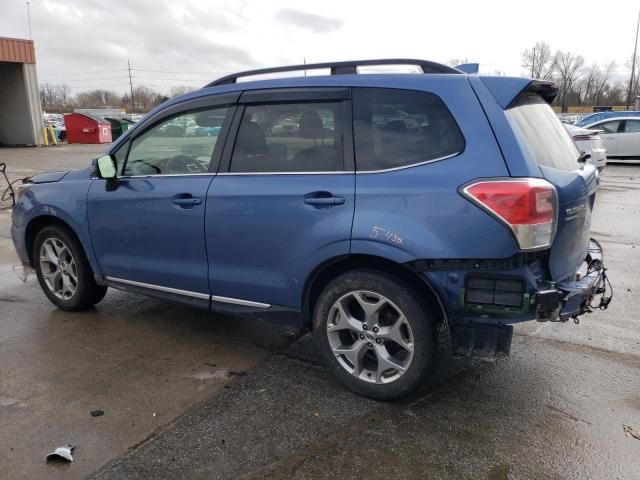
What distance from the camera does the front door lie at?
151 inches

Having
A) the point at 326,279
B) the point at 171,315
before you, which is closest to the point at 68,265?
the point at 171,315

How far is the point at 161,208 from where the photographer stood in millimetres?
3955

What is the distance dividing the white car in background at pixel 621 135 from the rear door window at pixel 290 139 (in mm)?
18375

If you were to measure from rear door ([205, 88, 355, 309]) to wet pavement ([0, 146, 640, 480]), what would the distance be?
64 cm

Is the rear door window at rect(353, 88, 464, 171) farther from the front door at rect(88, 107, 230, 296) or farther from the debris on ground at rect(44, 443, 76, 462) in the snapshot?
the debris on ground at rect(44, 443, 76, 462)

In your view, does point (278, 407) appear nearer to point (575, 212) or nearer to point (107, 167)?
point (575, 212)

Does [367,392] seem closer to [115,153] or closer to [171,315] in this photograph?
[171,315]

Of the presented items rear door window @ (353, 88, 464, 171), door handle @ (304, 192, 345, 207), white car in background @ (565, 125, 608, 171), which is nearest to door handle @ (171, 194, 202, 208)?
door handle @ (304, 192, 345, 207)

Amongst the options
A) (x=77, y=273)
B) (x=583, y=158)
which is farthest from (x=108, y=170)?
(x=583, y=158)

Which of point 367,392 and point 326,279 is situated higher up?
point 326,279

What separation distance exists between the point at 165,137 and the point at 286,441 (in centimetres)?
250

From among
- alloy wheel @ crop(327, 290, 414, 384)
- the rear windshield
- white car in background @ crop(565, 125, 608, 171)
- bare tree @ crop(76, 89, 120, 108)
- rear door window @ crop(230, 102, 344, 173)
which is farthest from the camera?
bare tree @ crop(76, 89, 120, 108)

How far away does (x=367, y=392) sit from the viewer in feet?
10.9

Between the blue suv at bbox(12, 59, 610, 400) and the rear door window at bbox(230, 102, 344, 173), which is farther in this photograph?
the rear door window at bbox(230, 102, 344, 173)
